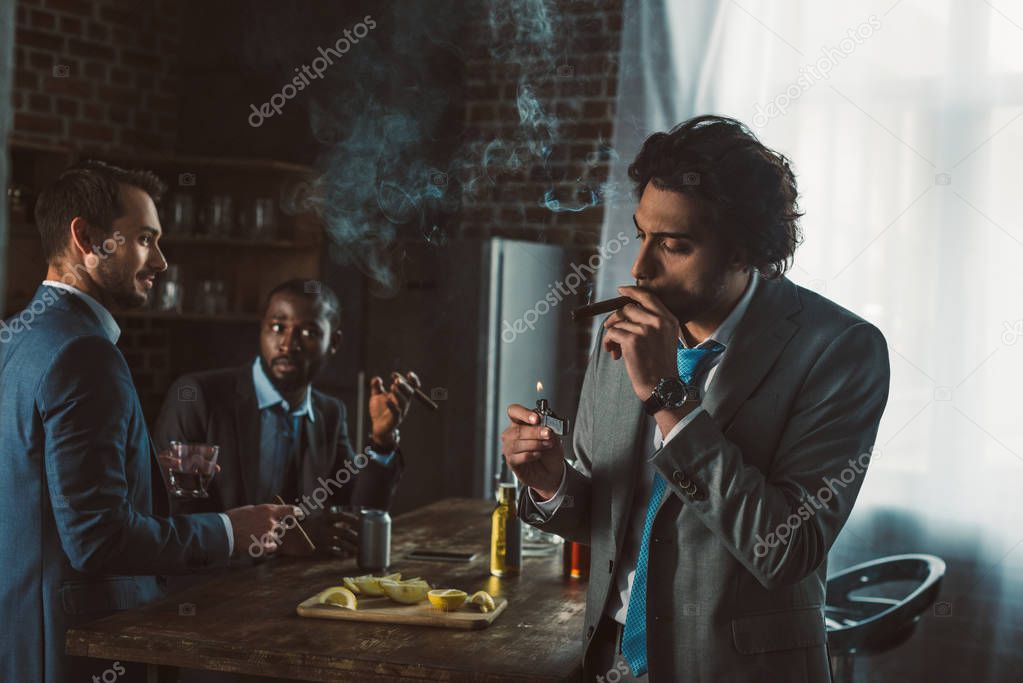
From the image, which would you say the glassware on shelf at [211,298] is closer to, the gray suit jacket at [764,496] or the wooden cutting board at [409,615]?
the wooden cutting board at [409,615]

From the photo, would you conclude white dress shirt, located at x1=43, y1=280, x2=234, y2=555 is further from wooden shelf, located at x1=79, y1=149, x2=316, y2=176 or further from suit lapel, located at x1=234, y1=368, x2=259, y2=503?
wooden shelf, located at x1=79, y1=149, x2=316, y2=176

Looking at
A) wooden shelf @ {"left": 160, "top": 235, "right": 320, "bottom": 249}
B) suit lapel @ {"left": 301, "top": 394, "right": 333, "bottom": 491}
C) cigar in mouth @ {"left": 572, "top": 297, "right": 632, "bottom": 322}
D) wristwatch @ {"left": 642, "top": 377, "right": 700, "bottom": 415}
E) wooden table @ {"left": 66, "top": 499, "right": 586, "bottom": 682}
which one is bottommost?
wooden table @ {"left": 66, "top": 499, "right": 586, "bottom": 682}

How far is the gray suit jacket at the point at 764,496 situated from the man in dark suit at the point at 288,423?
59.1 inches

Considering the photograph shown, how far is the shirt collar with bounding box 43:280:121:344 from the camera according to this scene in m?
2.26

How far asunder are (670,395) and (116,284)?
4.44 ft

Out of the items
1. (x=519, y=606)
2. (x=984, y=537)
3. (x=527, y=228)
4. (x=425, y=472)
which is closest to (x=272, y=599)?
(x=519, y=606)

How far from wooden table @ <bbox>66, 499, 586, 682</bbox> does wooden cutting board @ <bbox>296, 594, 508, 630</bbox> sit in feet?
0.06

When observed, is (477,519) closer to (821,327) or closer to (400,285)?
(400,285)

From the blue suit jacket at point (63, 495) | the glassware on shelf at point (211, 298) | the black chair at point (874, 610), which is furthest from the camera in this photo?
the glassware on shelf at point (211, 298)

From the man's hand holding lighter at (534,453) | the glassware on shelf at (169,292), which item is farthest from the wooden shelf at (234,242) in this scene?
the man's hand holding lighter at (534,453)

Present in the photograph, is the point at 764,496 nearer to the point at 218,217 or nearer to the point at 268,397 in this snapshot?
the point at 268,397

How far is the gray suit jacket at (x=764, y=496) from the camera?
1.68 m

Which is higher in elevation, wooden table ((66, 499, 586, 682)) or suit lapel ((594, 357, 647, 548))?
suit lapel ((594, 357, 647, 548))

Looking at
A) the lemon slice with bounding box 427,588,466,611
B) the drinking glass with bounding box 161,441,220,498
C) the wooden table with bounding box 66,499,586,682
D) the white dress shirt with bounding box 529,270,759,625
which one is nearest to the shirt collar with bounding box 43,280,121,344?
the drinking glass with bounding box 161,441,220,498
